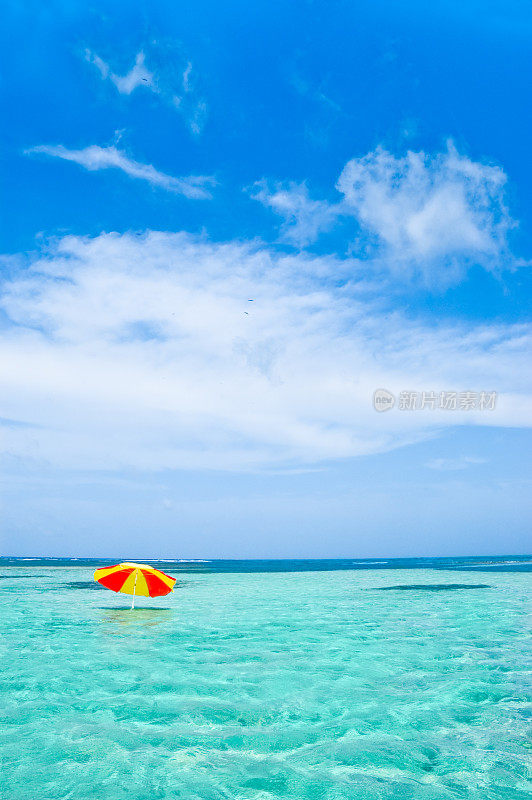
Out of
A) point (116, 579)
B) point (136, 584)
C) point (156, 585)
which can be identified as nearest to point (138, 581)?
point (136, 584)

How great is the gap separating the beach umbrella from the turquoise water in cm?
265

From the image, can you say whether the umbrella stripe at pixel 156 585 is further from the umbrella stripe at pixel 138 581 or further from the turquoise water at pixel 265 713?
the turquoise water at pixel 265 713

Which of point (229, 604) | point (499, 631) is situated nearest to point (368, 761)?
point (499, 631)

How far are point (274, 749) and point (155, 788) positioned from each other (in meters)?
1.73

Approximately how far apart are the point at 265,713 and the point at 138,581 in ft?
39.6

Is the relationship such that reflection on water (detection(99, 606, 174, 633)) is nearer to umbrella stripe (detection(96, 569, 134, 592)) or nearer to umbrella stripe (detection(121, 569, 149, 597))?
umbrella stripe (detection(121, 569, 149, 597))

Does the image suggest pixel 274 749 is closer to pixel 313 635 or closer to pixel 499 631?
pixel 313 635

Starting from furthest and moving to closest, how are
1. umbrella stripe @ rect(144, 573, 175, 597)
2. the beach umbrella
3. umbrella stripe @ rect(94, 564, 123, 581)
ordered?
1. umbrella stripe @ rect(144, 573, 175, 597)
2. the beach umbrella
3. umbrella stripe @ rect(94, 564, 123, 581)

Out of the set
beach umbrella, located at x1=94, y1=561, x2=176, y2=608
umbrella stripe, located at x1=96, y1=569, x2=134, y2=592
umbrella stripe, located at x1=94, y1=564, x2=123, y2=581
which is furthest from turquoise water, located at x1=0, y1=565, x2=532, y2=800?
beach umbrella, located at x1=94, y1=561, x2=176, y2=608

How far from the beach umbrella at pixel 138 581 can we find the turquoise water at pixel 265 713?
265 centimetres

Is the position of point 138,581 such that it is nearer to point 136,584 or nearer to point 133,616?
point 136,584

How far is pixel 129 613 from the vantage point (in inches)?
804

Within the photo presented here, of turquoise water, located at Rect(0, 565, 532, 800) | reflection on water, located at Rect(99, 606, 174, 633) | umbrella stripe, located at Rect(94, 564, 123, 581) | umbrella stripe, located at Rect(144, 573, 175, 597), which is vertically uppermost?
umbrella stripe, located at Rect(94, 564, 123, 581)

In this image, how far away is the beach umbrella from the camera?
18984 mm
